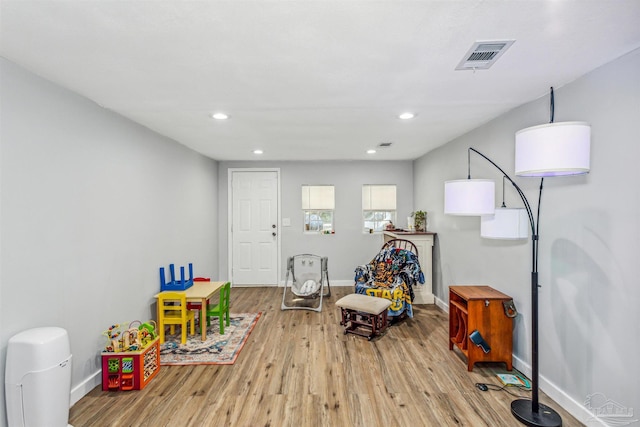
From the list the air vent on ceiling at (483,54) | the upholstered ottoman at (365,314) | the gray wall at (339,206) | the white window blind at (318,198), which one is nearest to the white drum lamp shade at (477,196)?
the air vent on ceiling at (483,54)

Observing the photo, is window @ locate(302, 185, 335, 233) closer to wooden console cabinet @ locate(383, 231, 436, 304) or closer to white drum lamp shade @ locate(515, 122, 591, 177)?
wooden console cabinet @ locate(383, 231, 436, 304)

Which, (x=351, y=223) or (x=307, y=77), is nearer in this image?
(x=307, y=77)

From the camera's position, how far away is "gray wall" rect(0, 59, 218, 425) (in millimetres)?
1979

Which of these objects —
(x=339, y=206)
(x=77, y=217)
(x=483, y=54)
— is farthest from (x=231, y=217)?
(x=483, y=54)

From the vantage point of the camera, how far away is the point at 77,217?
8.20 feet

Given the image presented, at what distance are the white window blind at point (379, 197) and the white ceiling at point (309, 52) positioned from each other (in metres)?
2.99

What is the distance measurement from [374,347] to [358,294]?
87cm

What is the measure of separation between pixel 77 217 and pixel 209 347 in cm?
184

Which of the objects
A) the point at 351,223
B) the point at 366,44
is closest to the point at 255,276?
the point at 351,223

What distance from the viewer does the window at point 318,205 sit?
607 centimetres

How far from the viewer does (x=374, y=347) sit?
135 inches

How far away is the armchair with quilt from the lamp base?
1807 mm

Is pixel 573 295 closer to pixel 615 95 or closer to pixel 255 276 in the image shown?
pixel 615 95

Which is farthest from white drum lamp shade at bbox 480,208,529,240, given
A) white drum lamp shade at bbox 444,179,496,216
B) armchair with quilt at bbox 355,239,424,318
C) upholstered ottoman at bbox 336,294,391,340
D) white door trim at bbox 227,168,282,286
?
white door trim at bbox 227,168,282,286
